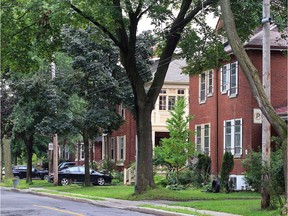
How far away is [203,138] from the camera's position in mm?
34531

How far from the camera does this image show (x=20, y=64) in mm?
24562

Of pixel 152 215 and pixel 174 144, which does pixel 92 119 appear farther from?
pixel 152 215

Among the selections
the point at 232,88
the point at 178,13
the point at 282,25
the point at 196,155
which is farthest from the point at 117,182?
the point at 282,25

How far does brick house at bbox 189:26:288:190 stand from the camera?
95.5 feet

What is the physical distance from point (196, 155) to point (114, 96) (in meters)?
5.93

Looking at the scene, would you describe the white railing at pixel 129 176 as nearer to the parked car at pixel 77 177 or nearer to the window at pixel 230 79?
the parked car at pixel 77 177

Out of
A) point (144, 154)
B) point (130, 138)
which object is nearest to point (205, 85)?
point (144, 154)

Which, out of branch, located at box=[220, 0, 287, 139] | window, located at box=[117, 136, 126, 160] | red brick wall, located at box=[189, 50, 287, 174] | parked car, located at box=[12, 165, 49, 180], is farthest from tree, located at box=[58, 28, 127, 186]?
parked car, located at box=[12, 165, 49, 180]

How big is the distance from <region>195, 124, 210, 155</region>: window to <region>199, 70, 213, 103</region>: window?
1636 millimetres

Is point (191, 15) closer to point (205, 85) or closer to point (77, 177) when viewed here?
point (205, 85)

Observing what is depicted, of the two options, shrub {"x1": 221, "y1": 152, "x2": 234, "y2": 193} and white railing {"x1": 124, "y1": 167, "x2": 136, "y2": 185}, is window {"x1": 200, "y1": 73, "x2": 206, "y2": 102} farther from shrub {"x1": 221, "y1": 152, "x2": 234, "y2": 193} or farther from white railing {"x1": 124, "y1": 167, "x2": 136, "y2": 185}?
shrub {"x1": 221, "y1": 152, "x2": 234, "y2": 193}

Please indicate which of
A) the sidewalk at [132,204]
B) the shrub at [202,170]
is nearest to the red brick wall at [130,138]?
the shrub at [202,170]

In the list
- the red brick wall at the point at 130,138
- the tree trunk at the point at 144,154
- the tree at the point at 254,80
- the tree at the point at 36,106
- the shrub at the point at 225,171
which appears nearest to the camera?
the tree at the point at 254,80

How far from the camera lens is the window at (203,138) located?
34.0 meters
